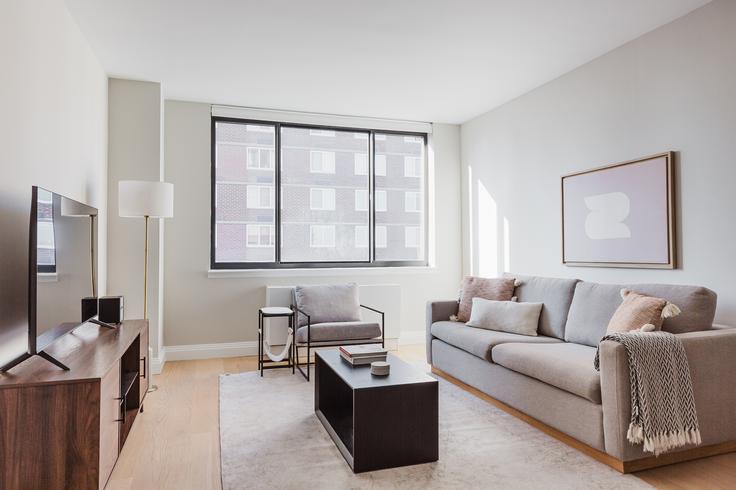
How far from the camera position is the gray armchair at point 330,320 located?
444cm

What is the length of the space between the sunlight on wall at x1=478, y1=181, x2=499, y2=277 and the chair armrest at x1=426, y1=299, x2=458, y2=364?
105cm

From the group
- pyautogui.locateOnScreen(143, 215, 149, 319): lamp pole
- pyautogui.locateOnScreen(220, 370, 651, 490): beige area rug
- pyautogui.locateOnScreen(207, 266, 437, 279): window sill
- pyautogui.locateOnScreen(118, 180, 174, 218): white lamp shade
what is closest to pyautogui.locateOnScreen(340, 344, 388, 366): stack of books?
pyautogui.locateOnScreen(220, 370, 651, 490): beige area rug

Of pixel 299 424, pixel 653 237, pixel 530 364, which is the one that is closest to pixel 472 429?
pixel 530 364

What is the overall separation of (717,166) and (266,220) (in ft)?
13.3

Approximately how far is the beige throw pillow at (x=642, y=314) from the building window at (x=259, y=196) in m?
3.65

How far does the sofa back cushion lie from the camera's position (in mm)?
2842

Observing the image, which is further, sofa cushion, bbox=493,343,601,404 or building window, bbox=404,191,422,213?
building window, bbox=404,191,422,213

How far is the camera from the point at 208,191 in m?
5.13

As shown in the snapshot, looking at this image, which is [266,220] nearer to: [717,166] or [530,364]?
[530,364]

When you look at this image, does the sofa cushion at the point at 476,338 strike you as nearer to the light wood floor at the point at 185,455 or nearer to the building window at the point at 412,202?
the light wood floor at the point at 185,455

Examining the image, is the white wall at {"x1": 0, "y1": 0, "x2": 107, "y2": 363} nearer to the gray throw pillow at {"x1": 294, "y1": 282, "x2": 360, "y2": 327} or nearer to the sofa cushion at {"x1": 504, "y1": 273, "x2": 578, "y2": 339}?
the gray throw pillow at {"x1": 294, "y1": 282, "x2": 360, "y2": 327}

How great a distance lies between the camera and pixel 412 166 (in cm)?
607

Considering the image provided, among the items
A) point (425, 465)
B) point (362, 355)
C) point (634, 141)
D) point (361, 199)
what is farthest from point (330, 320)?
point (634, 141)

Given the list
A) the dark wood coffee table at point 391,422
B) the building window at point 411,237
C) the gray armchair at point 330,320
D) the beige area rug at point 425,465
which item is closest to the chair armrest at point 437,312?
the gray armchair at point 330,320
